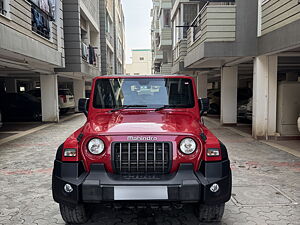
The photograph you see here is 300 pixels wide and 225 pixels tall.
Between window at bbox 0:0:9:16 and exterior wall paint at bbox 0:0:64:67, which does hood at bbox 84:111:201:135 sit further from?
window at bbox 0:0:9:16

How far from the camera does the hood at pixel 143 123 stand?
3.10m

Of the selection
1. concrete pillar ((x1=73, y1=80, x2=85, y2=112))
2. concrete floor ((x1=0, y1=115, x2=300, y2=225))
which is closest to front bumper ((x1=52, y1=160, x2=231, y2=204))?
concrete floor ((x1=0, y1=115, x2=300, y2=225))

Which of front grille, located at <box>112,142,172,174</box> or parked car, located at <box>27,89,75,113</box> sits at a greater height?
parked car, located at <box>27,89,75,113</box>

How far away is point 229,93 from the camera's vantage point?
40.3ft

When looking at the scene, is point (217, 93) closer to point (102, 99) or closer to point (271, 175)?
point (271, 175)

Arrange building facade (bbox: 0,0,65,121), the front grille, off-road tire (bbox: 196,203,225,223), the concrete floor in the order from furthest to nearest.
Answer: building facade (bbox: 0,0,65,121)
the concrete floor
off-road tire (bbox: 196,203,225,223)
the front grille

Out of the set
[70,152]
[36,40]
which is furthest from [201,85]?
[70,152]

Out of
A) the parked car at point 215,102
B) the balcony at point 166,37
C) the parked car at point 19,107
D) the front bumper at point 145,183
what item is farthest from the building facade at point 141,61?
the front bumper at point 145,183

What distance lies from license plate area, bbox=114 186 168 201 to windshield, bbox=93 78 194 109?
160 cm

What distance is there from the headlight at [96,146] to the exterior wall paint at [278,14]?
6.01m

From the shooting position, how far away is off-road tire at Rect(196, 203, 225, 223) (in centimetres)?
322

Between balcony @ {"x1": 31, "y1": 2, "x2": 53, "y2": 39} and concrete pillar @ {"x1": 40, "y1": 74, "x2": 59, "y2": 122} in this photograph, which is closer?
balcony @ {"x1": 31, "y1": 2, "x2": 53, "y2": 39}

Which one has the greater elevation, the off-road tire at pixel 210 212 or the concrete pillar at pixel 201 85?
Result: the concrete pillar at pixel 201 85

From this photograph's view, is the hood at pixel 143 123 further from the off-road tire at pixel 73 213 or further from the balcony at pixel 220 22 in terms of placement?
the balcony at pixel 220 22
